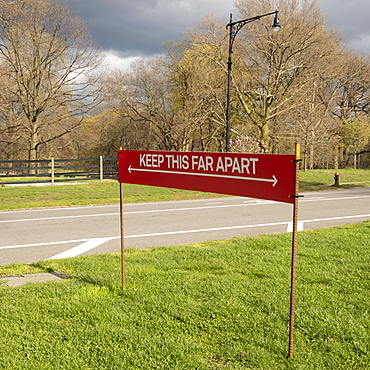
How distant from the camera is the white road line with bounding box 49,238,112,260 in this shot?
7.62 meters

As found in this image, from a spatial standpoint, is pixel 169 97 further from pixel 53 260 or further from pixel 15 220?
pixel 53 260

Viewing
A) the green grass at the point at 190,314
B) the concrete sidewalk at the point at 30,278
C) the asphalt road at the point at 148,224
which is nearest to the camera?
the green grass at the point at 190,314

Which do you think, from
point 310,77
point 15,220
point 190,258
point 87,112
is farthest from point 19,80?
point 190,258

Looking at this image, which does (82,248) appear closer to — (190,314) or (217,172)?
(190,314)

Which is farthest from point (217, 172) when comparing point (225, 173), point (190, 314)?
point (190, 314)

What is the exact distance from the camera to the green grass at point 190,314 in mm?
3582

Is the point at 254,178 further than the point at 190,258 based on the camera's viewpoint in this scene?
No

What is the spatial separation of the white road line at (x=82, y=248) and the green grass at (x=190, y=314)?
850 millimetres

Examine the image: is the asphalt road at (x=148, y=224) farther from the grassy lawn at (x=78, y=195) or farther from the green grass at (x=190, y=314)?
the green grass at (x=190, y=314)

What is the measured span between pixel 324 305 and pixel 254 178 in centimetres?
190

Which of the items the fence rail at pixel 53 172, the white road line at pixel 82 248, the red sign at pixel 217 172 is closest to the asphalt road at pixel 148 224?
the white road line at pixel 82 248

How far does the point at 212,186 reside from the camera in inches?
171

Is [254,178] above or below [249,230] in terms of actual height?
above

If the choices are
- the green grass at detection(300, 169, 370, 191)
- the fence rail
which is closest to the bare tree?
the fence rail
